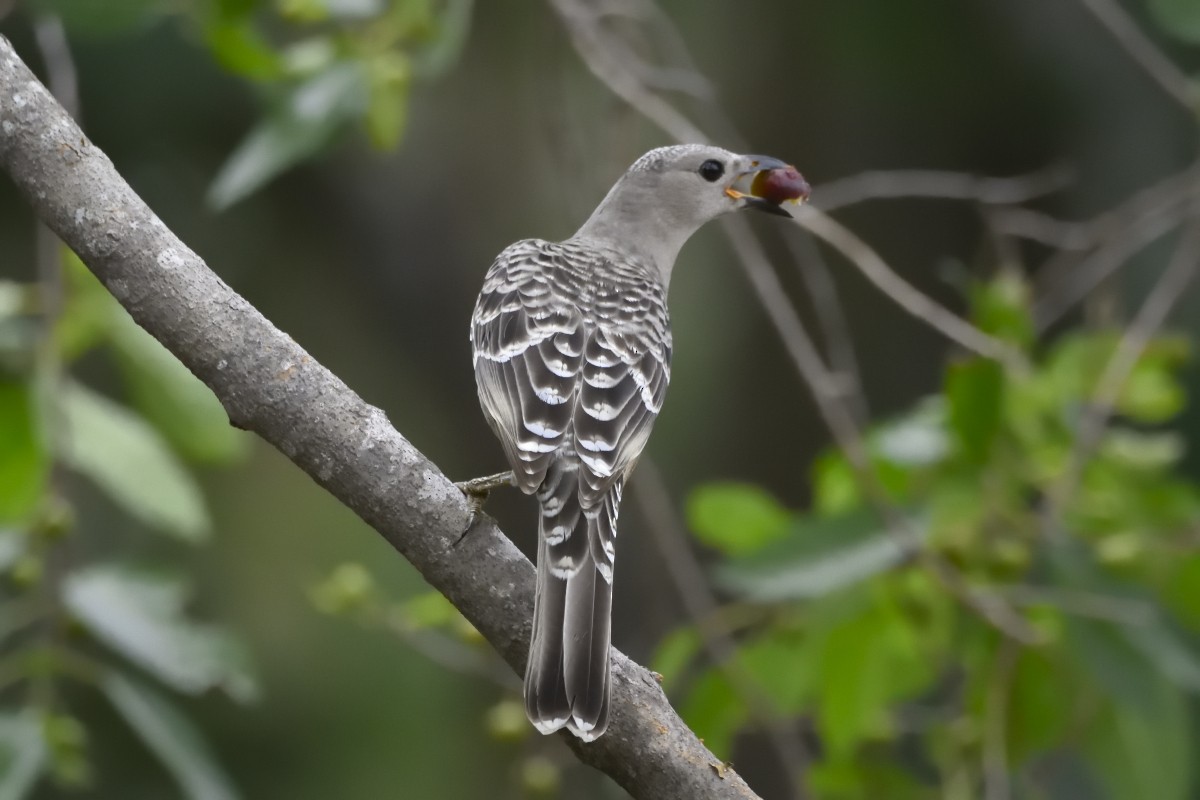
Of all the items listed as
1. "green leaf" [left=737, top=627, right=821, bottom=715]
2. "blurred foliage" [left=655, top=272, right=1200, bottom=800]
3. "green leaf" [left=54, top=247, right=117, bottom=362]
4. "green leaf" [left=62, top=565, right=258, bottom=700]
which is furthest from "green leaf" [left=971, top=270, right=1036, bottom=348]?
"green leaf" [left=54, top=247, right=117, bottom=362]

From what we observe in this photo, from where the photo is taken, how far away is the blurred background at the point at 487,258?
641 cm

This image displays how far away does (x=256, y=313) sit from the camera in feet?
8.65

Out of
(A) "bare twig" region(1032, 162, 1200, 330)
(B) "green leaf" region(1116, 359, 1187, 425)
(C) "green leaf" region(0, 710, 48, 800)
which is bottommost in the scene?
(C) "green leaf" region(0, 710, 48, 800)

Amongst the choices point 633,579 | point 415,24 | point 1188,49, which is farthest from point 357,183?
point 1188,49

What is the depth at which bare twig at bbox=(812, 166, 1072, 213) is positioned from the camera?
15.0ft

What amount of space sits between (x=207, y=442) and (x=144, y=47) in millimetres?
2725

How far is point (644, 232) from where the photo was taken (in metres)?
4.44

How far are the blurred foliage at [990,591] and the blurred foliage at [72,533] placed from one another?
1.19 meters

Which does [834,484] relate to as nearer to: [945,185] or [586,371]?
[586,371]

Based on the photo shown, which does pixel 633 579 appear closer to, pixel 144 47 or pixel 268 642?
pixel 268 642

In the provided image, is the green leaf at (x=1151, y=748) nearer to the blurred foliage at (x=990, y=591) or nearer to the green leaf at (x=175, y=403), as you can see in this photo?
the blurred foliage at (x=990, y=591)

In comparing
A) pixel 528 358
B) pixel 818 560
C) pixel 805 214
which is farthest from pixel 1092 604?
pixel 528 358

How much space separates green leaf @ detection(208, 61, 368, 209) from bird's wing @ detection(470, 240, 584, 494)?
515mm

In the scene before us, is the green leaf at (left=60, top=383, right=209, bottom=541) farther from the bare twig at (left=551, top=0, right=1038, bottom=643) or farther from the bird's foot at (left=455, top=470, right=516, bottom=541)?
the bare twig at (left=551, top=0, right=1038, bottom=643)
